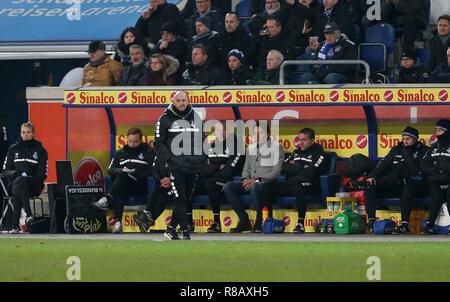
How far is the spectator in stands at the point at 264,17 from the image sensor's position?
85.6ft

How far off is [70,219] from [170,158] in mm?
3745

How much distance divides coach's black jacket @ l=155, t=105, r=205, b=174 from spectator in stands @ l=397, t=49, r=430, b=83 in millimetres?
4099

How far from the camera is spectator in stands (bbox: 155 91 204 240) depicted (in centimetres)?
2173

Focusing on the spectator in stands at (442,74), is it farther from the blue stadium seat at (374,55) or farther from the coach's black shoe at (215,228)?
the coach's black shoe at (215,228)

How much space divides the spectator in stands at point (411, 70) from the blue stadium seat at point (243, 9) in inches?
151

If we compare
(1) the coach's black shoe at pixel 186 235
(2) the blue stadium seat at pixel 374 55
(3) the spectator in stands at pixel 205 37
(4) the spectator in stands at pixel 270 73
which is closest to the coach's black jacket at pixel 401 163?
→ (2) the blue stadium seat at pixel 374 55

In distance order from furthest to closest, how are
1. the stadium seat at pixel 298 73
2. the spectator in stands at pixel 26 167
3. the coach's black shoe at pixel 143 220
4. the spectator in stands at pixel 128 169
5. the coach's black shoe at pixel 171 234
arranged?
1. the stadium seat at pixel 298 73
2. the spectator in stands at pixel 26 167
3. the spectator in stands at pixel 128 169
4. the coach's black shoe at pixel 143 220
5. the coach's black shoe at pixel 171 234

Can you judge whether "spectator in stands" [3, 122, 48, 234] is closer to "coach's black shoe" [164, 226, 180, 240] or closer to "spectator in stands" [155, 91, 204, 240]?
"coach's black shoe" [164, 226, 180, 240]

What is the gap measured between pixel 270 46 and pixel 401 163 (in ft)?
9.76

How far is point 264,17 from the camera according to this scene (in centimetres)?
2647

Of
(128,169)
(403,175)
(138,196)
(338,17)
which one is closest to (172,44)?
(128,169)

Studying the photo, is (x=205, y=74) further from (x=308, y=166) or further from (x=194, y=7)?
(x=194, y=7)

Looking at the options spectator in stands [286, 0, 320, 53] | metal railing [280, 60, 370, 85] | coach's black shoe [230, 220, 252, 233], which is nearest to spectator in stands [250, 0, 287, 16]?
spectator in stands [286, 0, 320, 53]

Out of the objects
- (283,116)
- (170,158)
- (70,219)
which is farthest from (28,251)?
(283,116)
